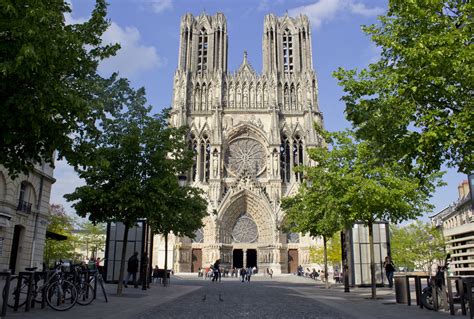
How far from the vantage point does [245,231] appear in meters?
45.5

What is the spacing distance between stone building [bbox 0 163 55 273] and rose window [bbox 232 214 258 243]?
2513 centimetres

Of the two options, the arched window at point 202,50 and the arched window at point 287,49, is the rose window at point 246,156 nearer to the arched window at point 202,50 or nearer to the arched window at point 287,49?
the arched window at point 202,50

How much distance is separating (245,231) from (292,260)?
5909 millimetres

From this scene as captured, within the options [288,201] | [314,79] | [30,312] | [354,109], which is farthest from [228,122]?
[30,312]

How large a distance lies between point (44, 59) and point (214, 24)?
49474 mm

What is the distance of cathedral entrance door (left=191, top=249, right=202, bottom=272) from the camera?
4362 centimetres

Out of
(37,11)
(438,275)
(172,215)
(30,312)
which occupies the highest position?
(37,11)

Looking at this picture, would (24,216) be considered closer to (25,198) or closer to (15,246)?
(25,198)

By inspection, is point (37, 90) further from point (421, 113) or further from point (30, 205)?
point (30, 205)

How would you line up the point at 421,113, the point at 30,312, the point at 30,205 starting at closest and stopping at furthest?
the point at 30,312
the point at 421,113
the point at 30,205

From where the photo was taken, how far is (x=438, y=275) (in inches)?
400

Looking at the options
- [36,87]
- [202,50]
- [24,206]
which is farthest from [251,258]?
[36,87]

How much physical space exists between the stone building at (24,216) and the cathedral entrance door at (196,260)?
22.5 m

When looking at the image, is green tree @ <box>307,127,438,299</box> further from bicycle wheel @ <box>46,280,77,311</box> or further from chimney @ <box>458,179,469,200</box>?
chimney @ <box>458,179,469,200</box>
